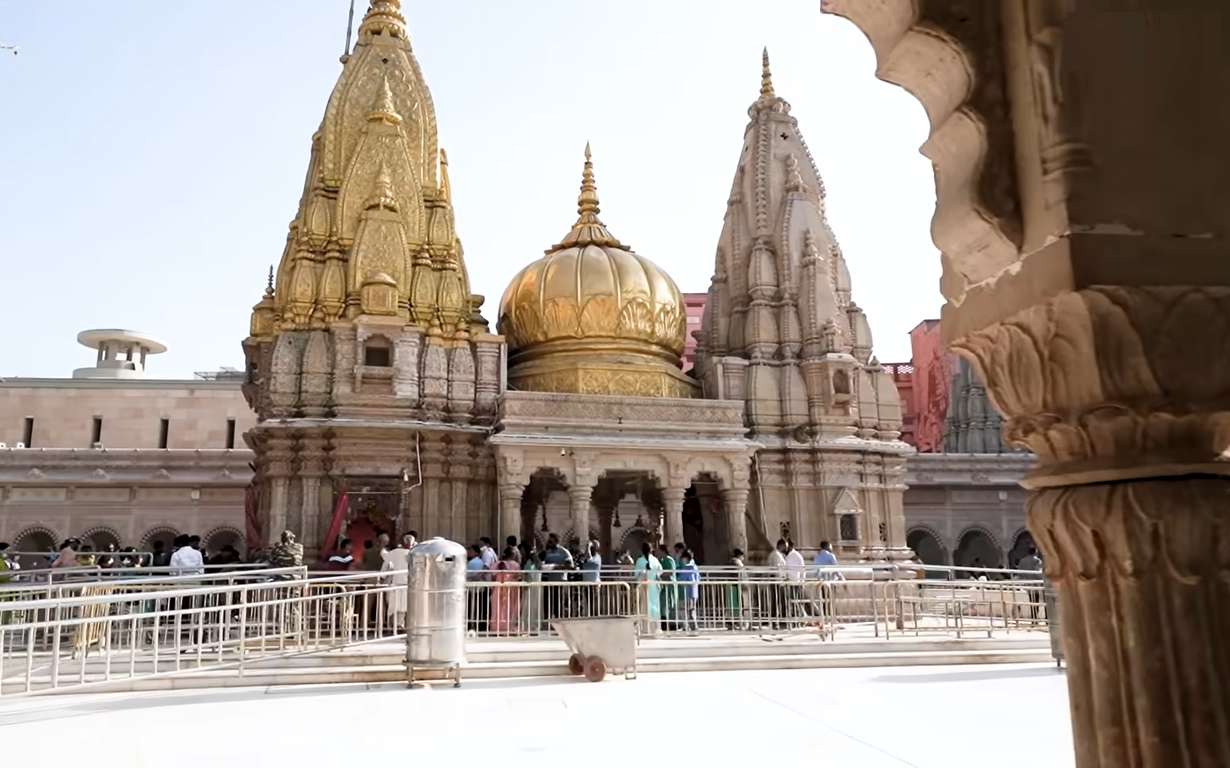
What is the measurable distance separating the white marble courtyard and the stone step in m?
0.32

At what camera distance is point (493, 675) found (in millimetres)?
8820

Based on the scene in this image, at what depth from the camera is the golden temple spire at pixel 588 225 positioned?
2297 centimetres

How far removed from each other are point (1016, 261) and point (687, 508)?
20333 millimetres

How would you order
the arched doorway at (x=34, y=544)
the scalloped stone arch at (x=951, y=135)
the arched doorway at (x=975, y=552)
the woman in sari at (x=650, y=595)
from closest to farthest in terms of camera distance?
1. the scalloped stone arch at (x=951, y=135)
2. the woman in sari at (x=650, y=595)
3. the arched doorway at (x=34, y=544)
4. the arched doorway at (x=975, y=552)

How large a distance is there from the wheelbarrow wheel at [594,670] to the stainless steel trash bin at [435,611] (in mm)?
1183

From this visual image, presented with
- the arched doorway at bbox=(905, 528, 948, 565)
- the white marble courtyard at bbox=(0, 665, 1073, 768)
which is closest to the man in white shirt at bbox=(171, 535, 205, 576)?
the white marble courtyard at bbox=(0, 665, 1073, 768)

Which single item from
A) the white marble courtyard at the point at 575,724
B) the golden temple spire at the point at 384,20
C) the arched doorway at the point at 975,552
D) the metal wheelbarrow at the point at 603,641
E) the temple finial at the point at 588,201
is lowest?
the white marble courtyard at the point at 575,724

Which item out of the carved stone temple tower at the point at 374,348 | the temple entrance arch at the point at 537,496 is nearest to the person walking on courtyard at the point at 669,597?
the temple entrance arch at the point at 537,496

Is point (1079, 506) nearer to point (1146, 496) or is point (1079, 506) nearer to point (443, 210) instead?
point (1146, 496)

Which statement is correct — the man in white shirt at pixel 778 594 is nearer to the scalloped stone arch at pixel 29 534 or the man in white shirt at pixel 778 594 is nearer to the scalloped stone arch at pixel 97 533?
the scalloped stone arch at pixel 97 533

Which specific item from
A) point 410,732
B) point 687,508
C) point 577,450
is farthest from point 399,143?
point 410,732

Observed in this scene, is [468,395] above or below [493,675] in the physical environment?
above

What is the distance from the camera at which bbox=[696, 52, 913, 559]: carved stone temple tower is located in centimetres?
1995

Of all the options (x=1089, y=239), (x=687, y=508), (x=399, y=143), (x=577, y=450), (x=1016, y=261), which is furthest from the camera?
(x=687, y=508)
